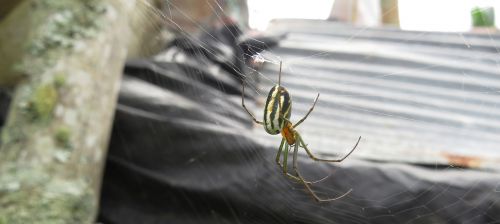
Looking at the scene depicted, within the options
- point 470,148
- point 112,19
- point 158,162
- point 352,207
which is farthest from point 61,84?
point 470,148

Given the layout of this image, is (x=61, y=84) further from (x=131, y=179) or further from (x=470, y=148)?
(x=470, y=148)

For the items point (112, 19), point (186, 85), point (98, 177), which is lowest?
point (98, 177)

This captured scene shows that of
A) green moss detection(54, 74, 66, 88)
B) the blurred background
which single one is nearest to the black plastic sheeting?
the blurred background

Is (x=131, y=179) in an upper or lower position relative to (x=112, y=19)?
lower

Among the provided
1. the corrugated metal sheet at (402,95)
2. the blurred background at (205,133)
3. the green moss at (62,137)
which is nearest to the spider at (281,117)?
the blurred background at (205,133)

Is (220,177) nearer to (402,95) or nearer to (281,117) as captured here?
(281,117)

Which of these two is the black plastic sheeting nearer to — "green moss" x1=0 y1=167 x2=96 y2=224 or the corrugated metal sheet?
the corrugated metal sheet

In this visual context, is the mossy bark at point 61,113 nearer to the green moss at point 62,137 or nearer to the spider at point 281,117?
the green moss at point 62,137
